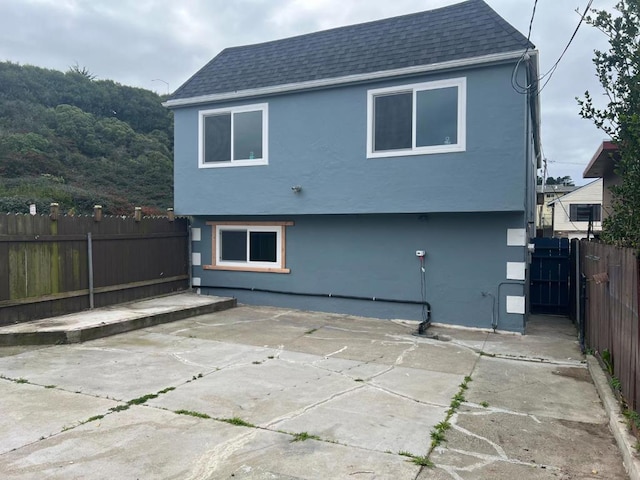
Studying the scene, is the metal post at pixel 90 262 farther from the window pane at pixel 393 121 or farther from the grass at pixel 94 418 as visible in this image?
the window pane at pixel 393 121

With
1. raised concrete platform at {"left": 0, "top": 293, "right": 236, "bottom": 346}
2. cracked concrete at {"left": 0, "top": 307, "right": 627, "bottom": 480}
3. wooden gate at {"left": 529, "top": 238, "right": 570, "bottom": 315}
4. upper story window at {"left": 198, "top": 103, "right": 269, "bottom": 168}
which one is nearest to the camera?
cracked concrete at {"left": 0, "top": 307, "right": 627, "bottom": 480}

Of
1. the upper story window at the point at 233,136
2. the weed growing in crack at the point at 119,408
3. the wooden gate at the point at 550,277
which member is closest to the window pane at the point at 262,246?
the upper story window at the point at 233,136

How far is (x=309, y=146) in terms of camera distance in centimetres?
978

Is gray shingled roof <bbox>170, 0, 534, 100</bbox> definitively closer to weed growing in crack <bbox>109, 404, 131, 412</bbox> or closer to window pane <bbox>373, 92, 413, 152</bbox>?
window pane <bbox>373, 92, 413, 152</bbox>

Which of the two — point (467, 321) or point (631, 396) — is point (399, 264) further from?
point (631, 396)

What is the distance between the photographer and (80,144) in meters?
33.0

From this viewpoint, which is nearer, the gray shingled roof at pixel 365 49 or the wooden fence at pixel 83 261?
the wooden fence at pixel 83 261

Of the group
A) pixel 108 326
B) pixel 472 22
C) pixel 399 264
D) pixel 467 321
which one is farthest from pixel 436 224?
pixel 108 326

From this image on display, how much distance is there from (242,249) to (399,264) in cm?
391

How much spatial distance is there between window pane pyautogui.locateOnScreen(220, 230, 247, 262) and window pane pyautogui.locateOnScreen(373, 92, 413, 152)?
4.03 metres

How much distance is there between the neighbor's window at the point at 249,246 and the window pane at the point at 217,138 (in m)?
1.59

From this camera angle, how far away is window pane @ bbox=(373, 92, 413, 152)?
29.1 ft

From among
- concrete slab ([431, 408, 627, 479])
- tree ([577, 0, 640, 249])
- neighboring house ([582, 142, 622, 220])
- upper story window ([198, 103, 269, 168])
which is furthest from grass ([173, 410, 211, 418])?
neighboring house ([582, 142, 622, 220])

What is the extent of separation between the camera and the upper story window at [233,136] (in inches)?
407
